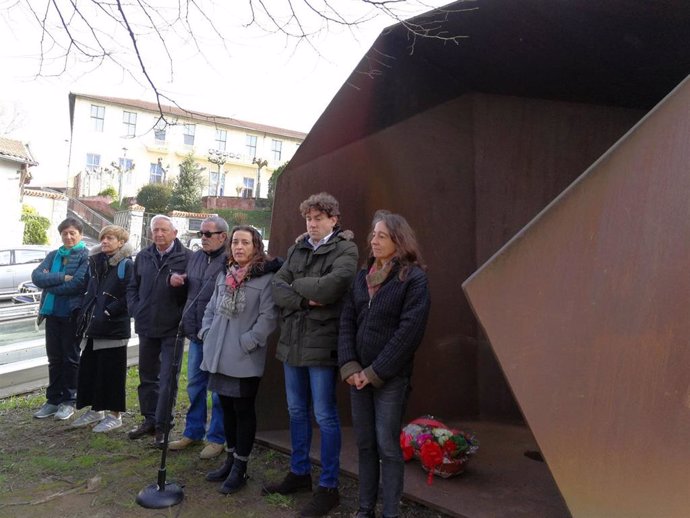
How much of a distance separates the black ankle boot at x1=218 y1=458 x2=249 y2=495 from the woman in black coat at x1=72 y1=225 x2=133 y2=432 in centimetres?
161

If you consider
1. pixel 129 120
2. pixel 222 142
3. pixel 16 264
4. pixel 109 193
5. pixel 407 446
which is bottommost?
pixel 407 446

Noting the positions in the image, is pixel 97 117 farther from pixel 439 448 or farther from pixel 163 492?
pixel 439 448

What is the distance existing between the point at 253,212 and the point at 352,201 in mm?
30197

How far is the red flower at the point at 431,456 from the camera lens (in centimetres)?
352

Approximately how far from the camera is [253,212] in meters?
34.0

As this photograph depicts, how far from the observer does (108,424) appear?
467 centimetres

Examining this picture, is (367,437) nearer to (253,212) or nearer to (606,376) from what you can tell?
(606,376)

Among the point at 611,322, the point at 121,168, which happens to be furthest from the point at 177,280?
the point at 121,168

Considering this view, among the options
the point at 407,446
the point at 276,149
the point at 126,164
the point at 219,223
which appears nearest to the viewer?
the point at 407,446

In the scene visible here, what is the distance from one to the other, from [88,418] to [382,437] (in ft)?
9.90

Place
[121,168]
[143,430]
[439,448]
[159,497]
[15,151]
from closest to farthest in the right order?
[159,497]
[439,448]
[143,430]
[15,151]
[121,168]

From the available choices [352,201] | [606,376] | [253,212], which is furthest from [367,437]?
[253,212]

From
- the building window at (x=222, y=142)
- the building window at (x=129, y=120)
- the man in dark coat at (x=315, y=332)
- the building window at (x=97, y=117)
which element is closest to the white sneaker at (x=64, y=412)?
the man in dark coat at (x=315, y=332)

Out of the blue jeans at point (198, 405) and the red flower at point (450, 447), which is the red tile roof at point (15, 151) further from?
the red flower at point (450, 447)
